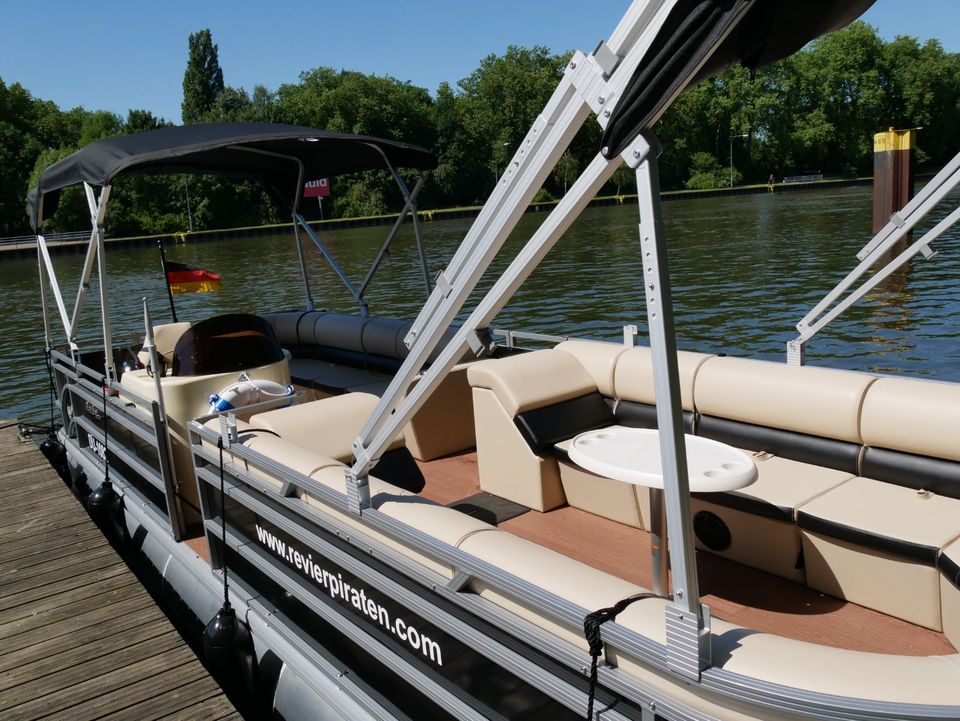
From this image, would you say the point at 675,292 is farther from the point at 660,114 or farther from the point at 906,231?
the point at 660,114

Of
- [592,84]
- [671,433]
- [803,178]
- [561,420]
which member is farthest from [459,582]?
[803,178]

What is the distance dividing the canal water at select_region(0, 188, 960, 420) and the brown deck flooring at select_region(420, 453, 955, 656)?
9.33m

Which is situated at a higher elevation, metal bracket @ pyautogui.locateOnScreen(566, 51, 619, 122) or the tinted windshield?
metal bracket @ pyautogui.locateOnScreen(566, 51, 619, 122)

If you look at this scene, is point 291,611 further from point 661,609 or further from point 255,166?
point 255,166

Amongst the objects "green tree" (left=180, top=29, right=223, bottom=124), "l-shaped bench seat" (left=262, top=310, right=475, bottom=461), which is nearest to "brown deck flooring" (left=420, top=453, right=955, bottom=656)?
"l-shaped bench seat" (left=262, top=310, right=475, bottom=461)

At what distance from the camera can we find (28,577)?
495 cm

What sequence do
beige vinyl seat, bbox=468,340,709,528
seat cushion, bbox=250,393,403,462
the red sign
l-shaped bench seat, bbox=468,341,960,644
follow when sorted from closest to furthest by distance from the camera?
l-shaped bench seat, bbox=468,341,960,644 → seat cushion, bbox=250,393,403,462 → beige vinyl seat, bbox=468,340,709,528 → the red sign

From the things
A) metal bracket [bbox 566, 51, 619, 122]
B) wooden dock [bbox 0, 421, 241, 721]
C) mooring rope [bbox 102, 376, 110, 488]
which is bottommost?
wooden dock [bbox 0, 421, 241, 721]

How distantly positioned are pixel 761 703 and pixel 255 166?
Result: 23.2 feet

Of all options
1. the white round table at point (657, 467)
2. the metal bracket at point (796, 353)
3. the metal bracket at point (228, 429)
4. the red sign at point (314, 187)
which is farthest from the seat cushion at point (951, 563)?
the red sign at point (314, 187)

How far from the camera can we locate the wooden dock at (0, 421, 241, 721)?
3621 mm

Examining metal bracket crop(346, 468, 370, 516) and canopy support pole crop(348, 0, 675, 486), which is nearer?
canopy support pole crop(348, 0, 675, 486)

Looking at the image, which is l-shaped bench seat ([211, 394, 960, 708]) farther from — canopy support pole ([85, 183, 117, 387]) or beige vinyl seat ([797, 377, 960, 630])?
canopy support pole ([85, 183, 117, 387])

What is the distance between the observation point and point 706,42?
1480 millimetres
